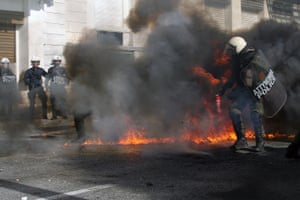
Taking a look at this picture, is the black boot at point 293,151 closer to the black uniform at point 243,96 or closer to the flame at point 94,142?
the black uniform at point 243,96

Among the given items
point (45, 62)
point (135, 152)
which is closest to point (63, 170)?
point (135, 152)

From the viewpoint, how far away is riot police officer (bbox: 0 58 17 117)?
32.2 feet

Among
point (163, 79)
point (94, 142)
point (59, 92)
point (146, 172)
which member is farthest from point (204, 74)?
point (146, 172)

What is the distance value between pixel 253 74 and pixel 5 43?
34.7ft

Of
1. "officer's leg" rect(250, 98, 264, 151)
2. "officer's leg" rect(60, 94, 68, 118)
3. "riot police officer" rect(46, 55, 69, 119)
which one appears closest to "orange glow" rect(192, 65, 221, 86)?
"officer's leg" rect(250, 98, 264, 151)

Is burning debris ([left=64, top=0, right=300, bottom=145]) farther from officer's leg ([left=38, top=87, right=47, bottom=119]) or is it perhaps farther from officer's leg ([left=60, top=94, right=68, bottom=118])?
officer's leg ([left=38, top=87, right=47, bottom=119])

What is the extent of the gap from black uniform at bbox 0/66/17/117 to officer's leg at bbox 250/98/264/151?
4557 mm

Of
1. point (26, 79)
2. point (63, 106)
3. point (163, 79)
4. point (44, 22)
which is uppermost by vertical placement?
point (44, 22)

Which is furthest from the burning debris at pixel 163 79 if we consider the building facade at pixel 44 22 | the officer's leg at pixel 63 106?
the building facade at pixel 44 22

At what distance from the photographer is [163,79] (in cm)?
862

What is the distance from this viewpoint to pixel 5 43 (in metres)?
16.2

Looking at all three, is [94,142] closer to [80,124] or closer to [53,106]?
[80,124]

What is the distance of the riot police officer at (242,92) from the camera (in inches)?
302

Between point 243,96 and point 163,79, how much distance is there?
57.4 inches
